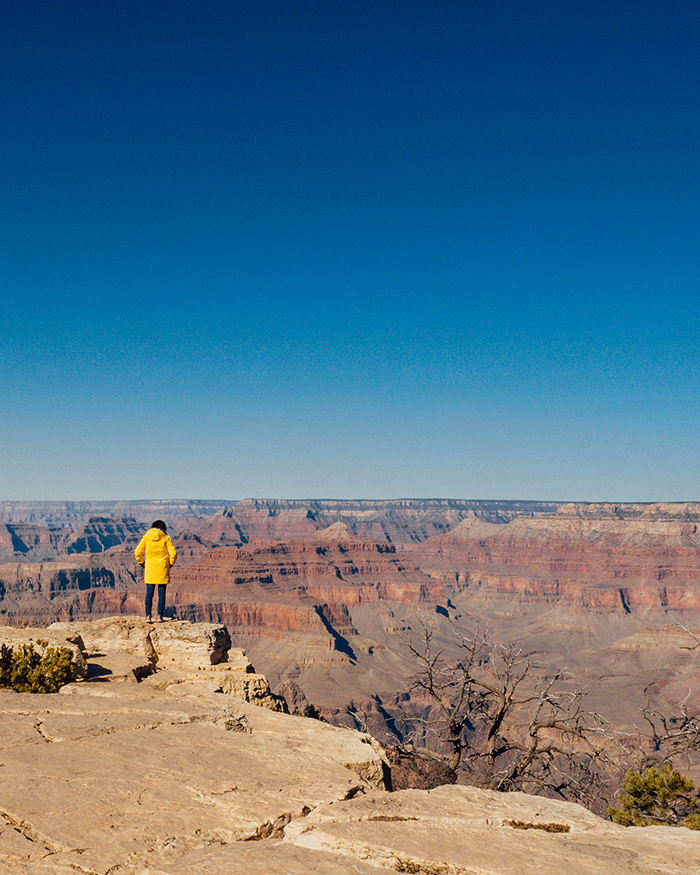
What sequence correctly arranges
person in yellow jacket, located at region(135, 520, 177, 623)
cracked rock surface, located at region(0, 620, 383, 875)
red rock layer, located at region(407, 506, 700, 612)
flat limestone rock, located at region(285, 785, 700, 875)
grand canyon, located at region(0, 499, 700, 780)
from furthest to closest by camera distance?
red rock layer, located at region(407, 506, 700, 612) → grand canyon, located at region(0, 499, 700, 780) → person in yellow jacket, located at region(135, 520, 177, 623) → cracked rock surface, located at region(0, 620, 383, 875) → flat limestone rock, located at region(285, 785, 700, 875)

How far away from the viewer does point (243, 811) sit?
207 inches

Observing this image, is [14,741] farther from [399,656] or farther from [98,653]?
[399,656]

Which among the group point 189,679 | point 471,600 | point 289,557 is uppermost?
point 189,679

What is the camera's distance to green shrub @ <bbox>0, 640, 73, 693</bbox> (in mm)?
9641

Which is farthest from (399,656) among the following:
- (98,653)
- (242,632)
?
(98,653)

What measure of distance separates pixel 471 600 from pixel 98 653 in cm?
18790

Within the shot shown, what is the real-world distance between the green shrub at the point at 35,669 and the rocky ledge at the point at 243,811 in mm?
1156

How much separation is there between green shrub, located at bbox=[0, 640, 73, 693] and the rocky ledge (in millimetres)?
1156

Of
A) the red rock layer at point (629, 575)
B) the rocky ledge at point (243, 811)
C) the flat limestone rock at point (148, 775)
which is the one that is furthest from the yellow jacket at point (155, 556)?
the red rock layer at point (629, 575)

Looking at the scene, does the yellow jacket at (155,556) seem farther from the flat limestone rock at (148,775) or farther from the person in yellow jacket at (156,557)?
the flat limestone rock at (148,775)

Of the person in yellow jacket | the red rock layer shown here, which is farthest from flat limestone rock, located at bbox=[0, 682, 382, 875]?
the red rock layer

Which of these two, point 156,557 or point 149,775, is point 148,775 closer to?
point 149,775

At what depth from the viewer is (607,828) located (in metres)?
5.38

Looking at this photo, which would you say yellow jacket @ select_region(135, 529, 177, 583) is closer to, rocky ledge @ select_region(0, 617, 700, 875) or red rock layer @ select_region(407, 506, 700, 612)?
rocky ledge @ select_region(0, 617, 700, 875)
